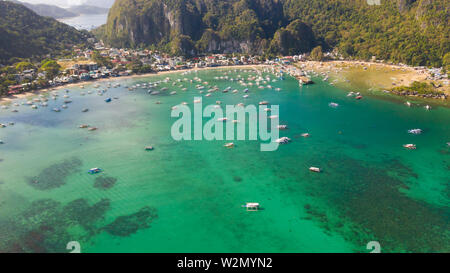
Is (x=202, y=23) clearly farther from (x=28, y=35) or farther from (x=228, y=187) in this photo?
(x=228, y=187)

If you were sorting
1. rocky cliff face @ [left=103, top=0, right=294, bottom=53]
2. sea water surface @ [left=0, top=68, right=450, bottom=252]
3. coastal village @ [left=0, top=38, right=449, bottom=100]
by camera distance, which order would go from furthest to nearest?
rocky cliff face @ [left=103, top=0, right=294, bottom=53], coastal village @ [left=0, top=38, right=449, bottom=100], sea water surface @ [left=0, top=68, right=450, bottom=252]

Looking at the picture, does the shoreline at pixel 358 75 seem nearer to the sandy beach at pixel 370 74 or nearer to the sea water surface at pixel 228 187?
the sandy beach at pixel 370 74

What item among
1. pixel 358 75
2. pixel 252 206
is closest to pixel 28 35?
pixel 358 75

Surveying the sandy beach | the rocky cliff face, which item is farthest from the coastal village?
the rocky cliff face

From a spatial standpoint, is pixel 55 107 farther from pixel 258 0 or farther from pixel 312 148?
pixel 258 0

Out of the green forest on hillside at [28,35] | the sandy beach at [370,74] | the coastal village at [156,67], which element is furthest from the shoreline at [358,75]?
the green forest on hillside at [28,35]

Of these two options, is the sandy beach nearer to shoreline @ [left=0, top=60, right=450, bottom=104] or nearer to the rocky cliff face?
shoreline @ [left=0, top=60, right=450, bottom=104]

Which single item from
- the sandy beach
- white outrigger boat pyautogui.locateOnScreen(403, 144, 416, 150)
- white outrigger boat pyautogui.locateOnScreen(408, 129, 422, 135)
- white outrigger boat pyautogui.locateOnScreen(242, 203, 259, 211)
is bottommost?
white outrigger boat pyautogui.locateOnScreen(242, 203, 259, 211)
